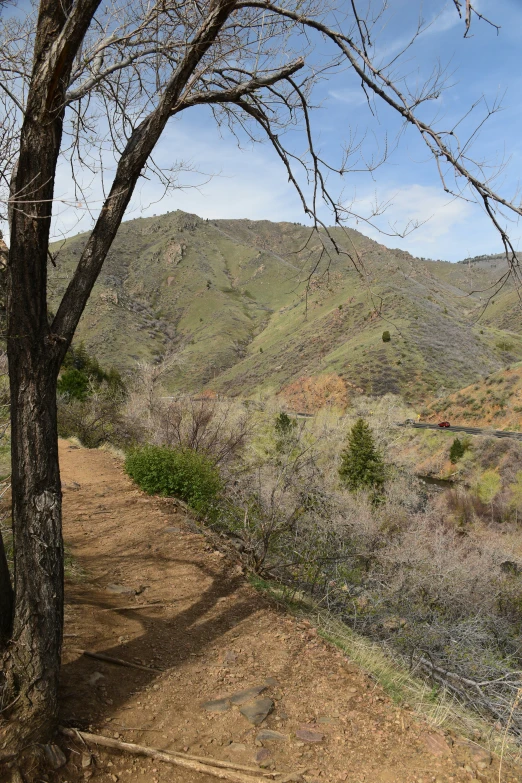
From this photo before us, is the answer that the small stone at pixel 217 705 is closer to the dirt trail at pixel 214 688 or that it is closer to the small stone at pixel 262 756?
the dirt trail at pixel 214 688

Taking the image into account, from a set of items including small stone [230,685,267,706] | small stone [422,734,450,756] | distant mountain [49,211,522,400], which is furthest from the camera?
distant mountain [49,211,522,400]

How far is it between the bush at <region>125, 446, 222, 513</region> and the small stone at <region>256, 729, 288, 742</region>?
505cm

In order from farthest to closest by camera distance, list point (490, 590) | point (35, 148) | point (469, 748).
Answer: point (490, 590) → point (469, 748) → point (35, 148)

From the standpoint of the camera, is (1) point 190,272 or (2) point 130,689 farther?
(1) point 190,272

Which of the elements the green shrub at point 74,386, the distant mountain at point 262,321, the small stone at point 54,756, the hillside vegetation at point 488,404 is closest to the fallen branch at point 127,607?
the small stone at point 54,756

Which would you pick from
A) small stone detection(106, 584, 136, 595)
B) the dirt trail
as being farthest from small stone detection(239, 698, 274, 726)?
small stone detection(106, 584, 136, 595)

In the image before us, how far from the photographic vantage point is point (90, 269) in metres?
2.92

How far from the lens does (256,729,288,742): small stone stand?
3.09 metres

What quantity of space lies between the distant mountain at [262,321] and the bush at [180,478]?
5114 mm

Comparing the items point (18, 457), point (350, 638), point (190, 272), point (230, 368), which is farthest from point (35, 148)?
point (190, 272)

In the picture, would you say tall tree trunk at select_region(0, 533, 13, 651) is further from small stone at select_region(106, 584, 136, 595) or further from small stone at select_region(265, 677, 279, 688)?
small stone at select_region(106, 584, 136, 595)

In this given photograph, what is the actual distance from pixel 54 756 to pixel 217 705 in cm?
111

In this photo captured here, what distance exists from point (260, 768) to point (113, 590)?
8.79ft

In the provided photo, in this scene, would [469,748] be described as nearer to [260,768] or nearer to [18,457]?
[260,768]
